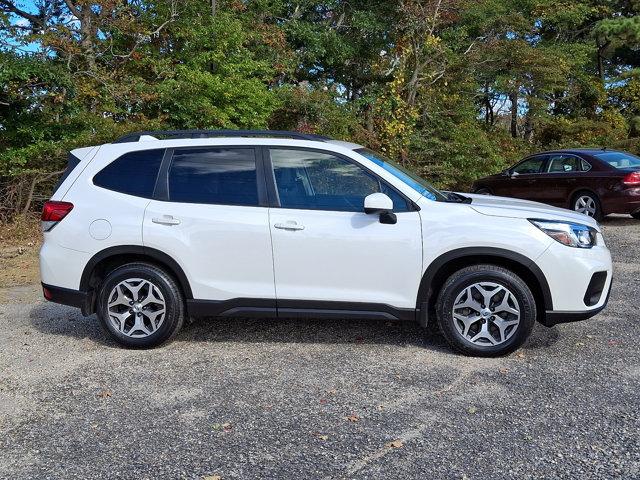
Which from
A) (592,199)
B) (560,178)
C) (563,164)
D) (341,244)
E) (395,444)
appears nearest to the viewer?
(395,444)

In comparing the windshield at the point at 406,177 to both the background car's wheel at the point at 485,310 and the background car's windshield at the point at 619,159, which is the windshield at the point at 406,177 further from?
the background car's windshield at the point at 619,159

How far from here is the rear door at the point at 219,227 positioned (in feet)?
15.8

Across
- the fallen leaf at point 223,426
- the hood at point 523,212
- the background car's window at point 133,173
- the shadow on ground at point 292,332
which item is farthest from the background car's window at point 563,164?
the fallen leaf at point 223,426

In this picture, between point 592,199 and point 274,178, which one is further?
point 592,199

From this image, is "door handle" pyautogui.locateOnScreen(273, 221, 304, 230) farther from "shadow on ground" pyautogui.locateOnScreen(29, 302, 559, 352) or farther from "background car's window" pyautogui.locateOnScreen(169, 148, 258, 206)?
"shadow on ground" pyautogui.locateOnScreen(29, 302, 559, 352)

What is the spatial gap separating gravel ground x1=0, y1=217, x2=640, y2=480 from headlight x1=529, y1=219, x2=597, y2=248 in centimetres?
89

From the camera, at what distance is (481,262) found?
15.6ft

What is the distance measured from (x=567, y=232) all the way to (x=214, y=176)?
287 centimetres

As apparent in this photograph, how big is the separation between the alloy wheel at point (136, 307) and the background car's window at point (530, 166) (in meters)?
9.69

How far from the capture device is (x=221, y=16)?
14.8 metres

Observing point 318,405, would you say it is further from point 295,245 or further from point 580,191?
point 580,191

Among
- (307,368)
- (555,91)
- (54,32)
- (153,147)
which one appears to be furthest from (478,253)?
(555,91)

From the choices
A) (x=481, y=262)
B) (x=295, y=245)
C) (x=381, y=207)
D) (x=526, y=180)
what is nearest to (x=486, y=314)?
(x=481, y=262)

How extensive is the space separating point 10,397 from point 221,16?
1252 centimetres
